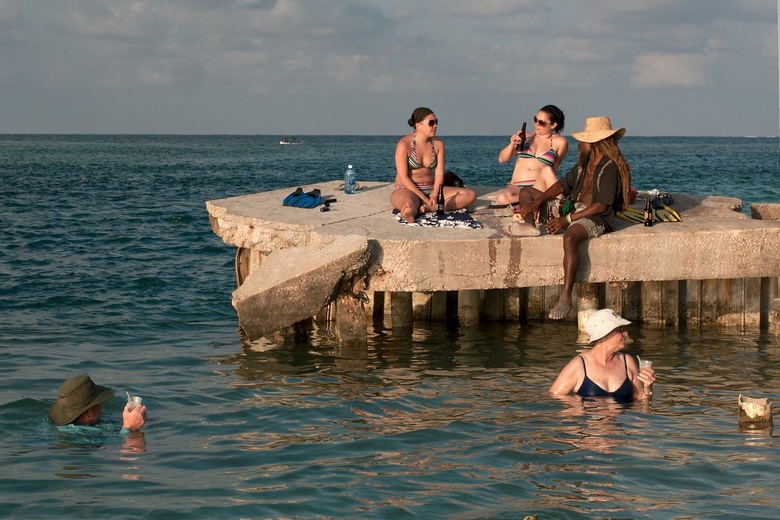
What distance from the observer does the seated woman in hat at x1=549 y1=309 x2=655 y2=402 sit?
945 centimetres

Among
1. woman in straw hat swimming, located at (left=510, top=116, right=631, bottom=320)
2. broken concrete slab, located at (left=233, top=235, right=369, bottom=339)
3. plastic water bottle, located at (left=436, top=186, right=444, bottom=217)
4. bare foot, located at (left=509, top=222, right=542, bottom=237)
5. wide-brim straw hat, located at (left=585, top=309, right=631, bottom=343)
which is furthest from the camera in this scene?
plastic water bottle, located at (left=436, top=186, right=444, bottom=217)

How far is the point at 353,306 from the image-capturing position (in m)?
12.0

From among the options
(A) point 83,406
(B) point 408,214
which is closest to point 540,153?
(B) point 408,214

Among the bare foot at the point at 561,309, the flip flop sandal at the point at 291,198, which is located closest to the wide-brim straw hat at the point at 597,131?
the bare foot at the point at 561,309

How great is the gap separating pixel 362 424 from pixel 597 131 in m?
4.81

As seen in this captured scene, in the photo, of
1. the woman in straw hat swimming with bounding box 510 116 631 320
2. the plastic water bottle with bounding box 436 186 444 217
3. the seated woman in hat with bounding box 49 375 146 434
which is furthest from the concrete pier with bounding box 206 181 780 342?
the seated woman in hat with bounding box 49 375 146 434

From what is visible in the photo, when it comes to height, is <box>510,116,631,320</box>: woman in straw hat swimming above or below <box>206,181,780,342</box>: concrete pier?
above

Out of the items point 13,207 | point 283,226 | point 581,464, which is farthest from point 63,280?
point 13,207

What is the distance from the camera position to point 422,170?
1352 centimetres

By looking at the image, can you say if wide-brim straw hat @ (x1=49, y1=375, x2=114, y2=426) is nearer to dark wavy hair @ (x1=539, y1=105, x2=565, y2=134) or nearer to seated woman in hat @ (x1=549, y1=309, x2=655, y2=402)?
seated woman in hat @ (x1=549, y1=309, x2=655, y2=402)

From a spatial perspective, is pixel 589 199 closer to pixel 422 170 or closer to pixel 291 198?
pixel 422 170

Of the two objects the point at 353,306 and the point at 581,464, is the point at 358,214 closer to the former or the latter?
the point at 353,306

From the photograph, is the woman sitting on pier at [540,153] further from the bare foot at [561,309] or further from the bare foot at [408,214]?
the bare foot at [561,309]

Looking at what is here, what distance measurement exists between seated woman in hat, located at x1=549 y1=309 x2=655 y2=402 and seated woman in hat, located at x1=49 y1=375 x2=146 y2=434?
3976 millimetres
